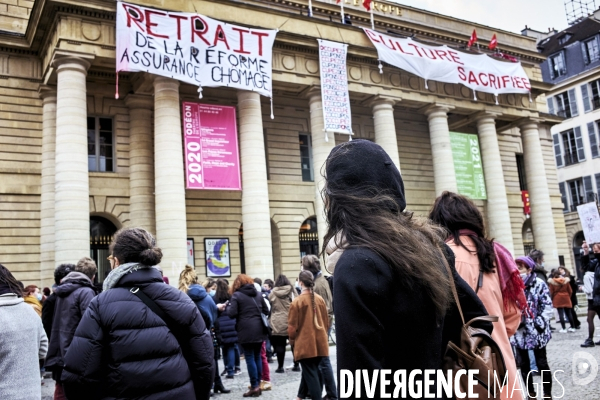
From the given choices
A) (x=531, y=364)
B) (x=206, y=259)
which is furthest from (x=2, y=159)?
(x=531, y=364)

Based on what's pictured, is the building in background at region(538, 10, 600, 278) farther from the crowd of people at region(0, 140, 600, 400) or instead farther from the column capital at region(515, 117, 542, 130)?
the crowd of people at region(0, 140, 600, 400)

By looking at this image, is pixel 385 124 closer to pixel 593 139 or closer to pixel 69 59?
pixel 69 59

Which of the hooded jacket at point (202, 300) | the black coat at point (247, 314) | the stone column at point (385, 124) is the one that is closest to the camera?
the hooded jacket at point (202, 300)

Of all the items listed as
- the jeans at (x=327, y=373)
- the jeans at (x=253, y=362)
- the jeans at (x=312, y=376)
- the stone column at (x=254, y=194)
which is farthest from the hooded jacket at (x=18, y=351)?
the stone column at (x=254, y=194)

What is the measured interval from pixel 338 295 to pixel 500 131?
101 feet

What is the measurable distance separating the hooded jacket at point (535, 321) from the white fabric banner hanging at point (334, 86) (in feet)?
48.4

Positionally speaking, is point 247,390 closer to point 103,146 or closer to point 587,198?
point 103,146

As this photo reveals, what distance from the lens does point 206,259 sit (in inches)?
846

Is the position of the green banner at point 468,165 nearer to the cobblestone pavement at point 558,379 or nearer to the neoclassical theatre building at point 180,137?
the neoclassical theatre building at point 180,137

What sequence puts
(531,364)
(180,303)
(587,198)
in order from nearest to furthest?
1. (180,303)
2. (531,364)
3. (587,198)

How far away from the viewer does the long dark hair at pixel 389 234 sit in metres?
1.83

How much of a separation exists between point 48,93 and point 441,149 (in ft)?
52.3

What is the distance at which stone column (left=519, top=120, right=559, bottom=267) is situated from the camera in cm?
2750

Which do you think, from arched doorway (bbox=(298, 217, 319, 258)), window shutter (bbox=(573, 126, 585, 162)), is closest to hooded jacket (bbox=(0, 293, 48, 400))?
arched doorway (bbox=(298, 217, 319, 258))
